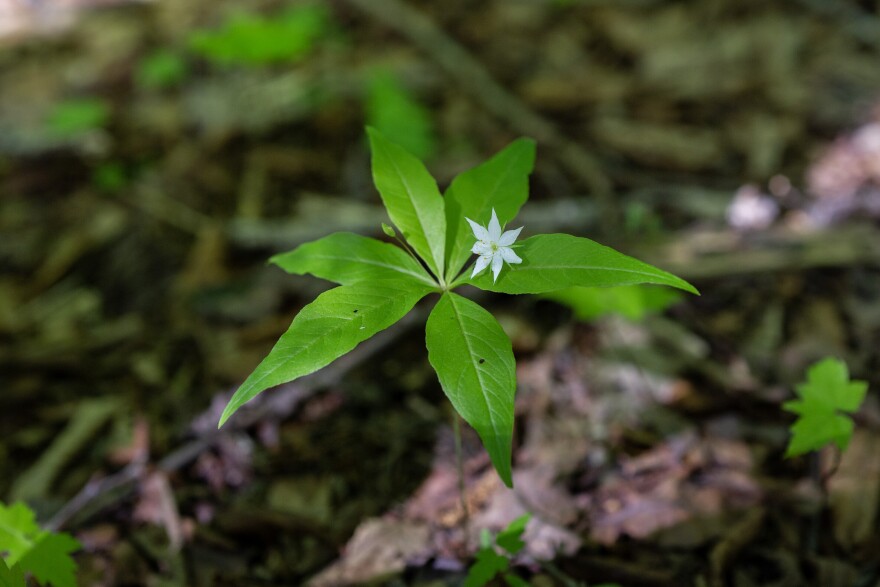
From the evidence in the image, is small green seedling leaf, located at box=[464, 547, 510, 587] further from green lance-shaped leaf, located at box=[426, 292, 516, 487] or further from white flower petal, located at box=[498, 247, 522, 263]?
white flower petal, located at box=[498, 247, 522, 263]

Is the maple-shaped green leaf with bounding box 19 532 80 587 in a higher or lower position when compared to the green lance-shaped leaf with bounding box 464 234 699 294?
lower

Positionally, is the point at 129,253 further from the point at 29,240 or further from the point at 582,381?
the point at 582,381

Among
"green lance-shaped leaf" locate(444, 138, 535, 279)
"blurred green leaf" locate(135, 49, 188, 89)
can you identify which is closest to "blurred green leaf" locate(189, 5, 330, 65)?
"blurred green leaf" locate(135, 49, 188, 89)

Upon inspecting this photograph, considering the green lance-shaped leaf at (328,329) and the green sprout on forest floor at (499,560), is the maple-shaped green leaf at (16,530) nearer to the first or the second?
the green lance-shaped leaf at (328,329)

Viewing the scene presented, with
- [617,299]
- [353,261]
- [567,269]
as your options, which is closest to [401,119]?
[617,299]

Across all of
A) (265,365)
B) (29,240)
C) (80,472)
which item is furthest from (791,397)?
(29,240)

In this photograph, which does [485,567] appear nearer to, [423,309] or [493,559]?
[493,559]
